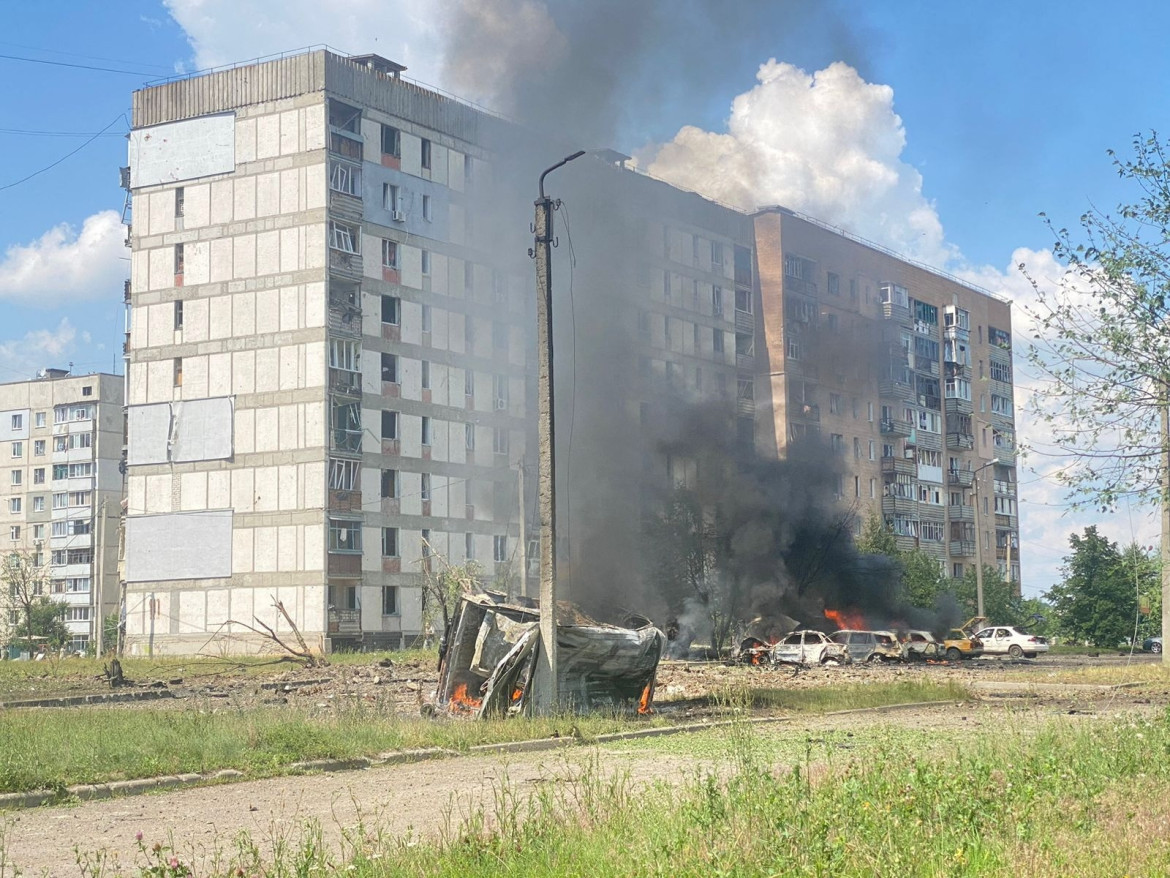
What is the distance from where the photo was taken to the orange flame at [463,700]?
65.4 feet

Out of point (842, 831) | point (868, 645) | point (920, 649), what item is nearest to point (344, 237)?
point (868, 645)

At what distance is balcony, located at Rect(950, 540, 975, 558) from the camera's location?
94125 mm

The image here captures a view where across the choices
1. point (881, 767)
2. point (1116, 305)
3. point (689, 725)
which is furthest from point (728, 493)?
point (881, 767)

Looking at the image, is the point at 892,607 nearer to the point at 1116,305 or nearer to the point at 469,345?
the point at 469,345

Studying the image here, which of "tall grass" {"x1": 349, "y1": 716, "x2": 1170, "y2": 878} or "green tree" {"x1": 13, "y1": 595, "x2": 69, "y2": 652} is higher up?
"tall grass" {"x1": 349, "y1": 716, "x2": 1170, "y2": 878}

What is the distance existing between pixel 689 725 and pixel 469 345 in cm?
4745

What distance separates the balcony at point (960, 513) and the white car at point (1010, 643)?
138ft

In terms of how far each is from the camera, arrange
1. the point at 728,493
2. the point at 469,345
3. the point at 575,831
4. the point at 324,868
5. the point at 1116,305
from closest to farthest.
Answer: the point at 324,868
the point at 575,831
the point at 1116,305
the point at 728,493
the point at 469,345

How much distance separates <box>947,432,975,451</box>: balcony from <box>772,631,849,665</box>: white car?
56.1m

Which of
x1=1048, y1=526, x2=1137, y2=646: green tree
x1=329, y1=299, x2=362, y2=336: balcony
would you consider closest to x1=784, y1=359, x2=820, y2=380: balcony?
x1=1048, y1=526, x2=1137, y2=646: green tree

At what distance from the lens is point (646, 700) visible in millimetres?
20781

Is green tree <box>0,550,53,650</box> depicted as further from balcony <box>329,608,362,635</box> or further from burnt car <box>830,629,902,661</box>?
burnt car <box>830,629,902,661</box>

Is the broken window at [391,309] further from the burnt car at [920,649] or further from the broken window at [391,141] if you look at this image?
the burnt car at [920,649]

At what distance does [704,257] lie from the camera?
80.3 meters
